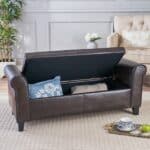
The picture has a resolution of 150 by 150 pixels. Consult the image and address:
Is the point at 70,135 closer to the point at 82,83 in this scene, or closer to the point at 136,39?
the point at 82,83

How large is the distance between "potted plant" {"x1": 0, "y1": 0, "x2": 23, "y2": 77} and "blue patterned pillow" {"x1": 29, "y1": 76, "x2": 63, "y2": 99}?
2059 millimetres

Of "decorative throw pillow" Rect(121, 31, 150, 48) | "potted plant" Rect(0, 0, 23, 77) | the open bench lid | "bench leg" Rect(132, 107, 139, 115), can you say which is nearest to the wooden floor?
"potted plant" Rect(0, 0, 23, 77)

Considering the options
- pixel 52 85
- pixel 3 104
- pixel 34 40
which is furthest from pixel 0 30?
pixel 52 85

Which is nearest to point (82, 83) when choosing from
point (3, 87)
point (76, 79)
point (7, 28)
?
point (76, 79)

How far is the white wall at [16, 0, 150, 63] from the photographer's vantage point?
525cm

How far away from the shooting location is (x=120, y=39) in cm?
466


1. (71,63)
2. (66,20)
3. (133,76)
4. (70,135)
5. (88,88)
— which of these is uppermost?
(66,20)

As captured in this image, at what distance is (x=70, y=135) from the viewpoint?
2799 mm

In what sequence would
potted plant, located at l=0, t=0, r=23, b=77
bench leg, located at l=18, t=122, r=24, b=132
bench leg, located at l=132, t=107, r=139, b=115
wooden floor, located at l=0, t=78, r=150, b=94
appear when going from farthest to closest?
potted plant, located at l=0, t=0, r=23, b=77, wooden floor, located at l=0, t=78, r=150, b=94, bench leg, located at l=132, t=107, r=139, b=115, bench leg, located at l=18, t=122, r=24, b=132

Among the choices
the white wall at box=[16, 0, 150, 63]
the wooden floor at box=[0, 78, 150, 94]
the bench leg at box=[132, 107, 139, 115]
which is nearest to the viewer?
the bench leg at box=[132, 107, 139, 115]

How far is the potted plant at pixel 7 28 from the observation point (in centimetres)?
478

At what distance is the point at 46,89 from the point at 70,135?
1.67 ft

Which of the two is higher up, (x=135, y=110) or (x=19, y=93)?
(x=19, y=93)

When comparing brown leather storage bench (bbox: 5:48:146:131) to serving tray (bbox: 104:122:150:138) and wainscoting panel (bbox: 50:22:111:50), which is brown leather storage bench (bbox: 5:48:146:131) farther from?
wainscoting panel (bbox: 50:22:111:50)
